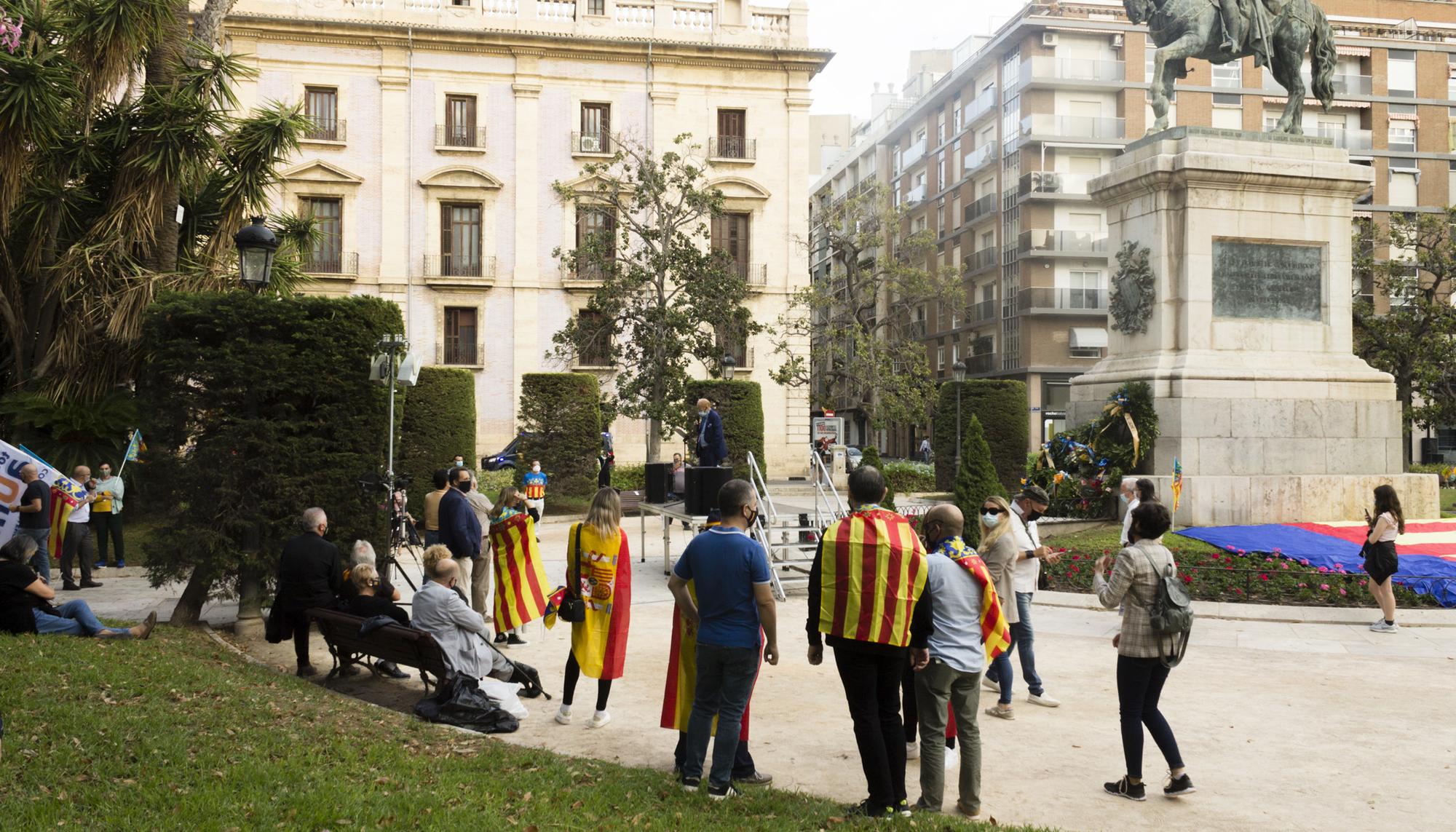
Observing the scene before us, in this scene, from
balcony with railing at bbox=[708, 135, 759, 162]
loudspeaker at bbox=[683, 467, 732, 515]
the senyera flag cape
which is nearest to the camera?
the senyera flag cape

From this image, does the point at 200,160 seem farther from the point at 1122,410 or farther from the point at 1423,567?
the point at 1423,567

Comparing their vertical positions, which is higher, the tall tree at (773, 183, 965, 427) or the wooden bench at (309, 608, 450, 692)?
the tall tree at (773, 183, 965, 427)

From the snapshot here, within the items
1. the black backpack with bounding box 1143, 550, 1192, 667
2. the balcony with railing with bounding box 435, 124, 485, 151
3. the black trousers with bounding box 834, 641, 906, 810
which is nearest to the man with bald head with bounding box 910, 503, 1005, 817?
the black trousers with bounding box 834, 641, 906, 810

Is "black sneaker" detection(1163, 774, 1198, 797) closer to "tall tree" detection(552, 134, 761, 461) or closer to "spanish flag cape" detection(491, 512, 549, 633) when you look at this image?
"spanish flag cape" detection(491, 512, 549, 633)

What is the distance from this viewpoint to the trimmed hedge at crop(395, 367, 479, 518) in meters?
26.0

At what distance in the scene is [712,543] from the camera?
6.16 m

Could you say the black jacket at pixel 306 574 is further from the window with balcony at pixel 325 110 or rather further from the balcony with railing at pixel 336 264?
the window with balcony at pixel 325 110

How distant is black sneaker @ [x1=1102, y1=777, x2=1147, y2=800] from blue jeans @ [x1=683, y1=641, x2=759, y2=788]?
2.01 metres

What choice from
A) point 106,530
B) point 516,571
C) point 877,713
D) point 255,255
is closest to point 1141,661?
point 877,713

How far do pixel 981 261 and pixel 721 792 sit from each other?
170 feet

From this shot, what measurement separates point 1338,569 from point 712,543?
30.8ft

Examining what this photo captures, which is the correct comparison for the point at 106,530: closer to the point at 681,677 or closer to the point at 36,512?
the point at 36,512

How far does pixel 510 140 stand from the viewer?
134ft

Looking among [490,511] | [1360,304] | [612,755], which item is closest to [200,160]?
[490,511]
